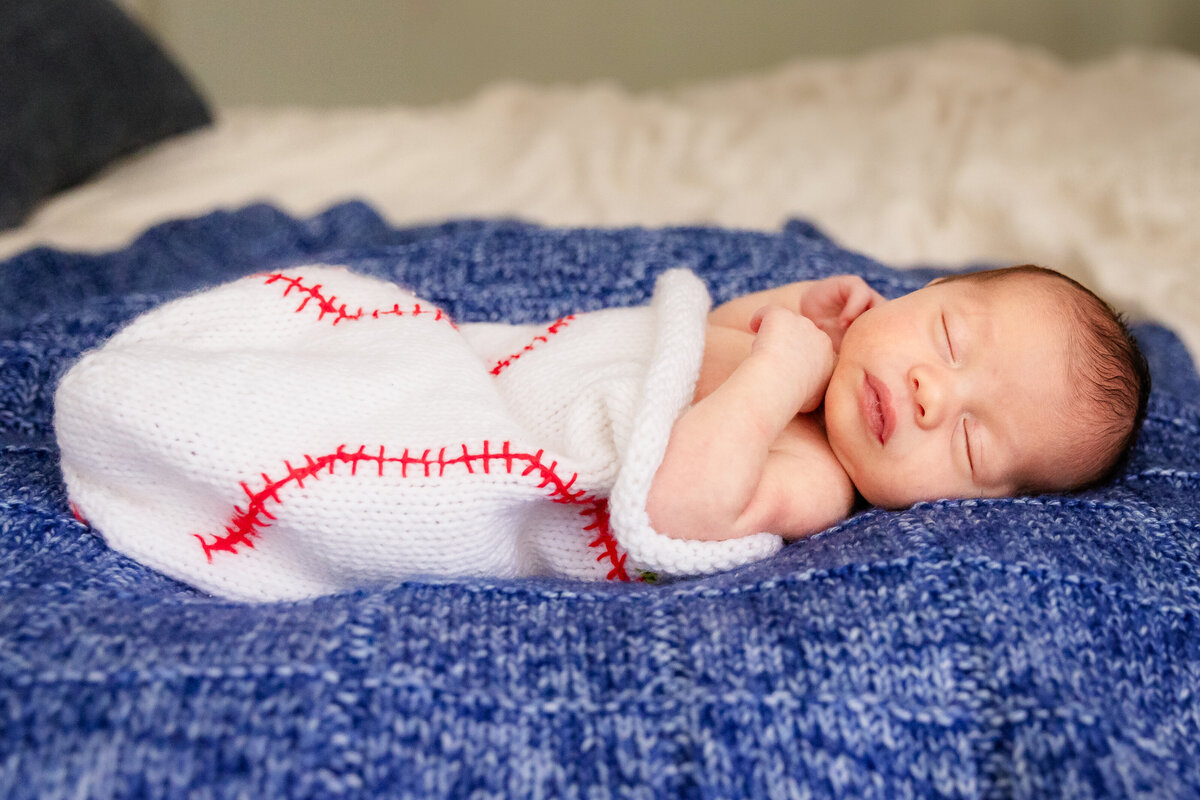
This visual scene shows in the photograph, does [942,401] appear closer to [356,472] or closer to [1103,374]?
[1103,374]

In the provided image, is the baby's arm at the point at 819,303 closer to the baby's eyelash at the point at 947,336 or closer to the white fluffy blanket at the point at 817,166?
the baby's eyelash at the point at 947,336

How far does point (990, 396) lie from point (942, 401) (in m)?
0.05

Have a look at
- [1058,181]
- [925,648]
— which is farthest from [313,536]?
[1058,181]

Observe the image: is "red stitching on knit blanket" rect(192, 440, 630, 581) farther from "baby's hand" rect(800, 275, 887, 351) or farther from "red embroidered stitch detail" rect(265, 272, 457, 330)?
"baby's hand" rect(800, 275, 887, 351)

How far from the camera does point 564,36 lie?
2.60 metres

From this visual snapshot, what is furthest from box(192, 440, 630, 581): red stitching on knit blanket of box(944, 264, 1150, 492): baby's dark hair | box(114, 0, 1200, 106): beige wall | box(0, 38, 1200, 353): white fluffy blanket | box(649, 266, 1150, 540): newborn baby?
box(114, 0, 1200, 106): beige wall

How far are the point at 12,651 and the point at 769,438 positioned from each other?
0.60 m

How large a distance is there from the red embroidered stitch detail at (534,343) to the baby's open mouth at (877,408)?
0.33 m

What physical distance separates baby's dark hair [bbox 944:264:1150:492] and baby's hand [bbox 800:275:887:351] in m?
0.14

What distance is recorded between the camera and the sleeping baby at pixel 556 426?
0.76 m

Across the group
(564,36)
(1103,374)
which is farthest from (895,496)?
(564,36)

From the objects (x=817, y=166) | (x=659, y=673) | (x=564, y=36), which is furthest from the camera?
(x=564, y=36)

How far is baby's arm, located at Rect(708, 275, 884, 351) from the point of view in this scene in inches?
39.5

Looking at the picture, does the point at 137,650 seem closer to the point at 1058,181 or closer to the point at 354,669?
the point at 354,669
